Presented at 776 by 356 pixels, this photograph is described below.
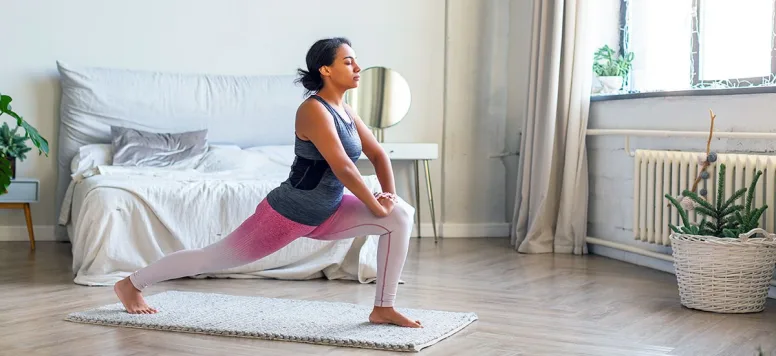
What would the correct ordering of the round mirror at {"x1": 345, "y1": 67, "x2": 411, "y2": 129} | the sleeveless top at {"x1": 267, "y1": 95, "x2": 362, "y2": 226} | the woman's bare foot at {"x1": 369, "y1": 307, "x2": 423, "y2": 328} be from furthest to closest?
1. the round mirror at {"x1": 345, "y1": 67, "x2": 411, "y2": 129}
2. the woman's bare foot at {"x1": 369, "y1": 307, "x2": 423, "y2": 328}
3. the sleeveless top at {"x1": 267, "y1": 95, "x2": 362, "y2": 226}

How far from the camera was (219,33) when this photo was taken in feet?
19.3

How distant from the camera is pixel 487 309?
3562mm

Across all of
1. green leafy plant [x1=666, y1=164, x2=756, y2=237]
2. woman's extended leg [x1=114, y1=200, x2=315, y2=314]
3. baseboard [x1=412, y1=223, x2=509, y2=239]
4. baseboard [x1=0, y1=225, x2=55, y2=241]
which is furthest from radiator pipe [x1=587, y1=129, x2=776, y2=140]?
baseboard [x1=0, y1=225, x2=55, y2=241]

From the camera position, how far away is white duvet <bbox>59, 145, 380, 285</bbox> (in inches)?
159

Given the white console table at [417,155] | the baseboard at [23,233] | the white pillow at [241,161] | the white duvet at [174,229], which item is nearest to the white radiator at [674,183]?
the white duvet at [174,229]

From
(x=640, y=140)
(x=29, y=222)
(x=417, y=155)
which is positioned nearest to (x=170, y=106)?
(x=29, y=222)

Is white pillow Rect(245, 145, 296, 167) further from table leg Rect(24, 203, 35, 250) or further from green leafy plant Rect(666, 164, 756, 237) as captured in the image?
green leafy plant Rect(666, 164, 756, 237)

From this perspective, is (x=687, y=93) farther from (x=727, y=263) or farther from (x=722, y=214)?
(x=727, y=263)

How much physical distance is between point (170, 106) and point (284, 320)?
270cm

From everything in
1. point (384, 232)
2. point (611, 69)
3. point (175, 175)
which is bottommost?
point (384, 232)

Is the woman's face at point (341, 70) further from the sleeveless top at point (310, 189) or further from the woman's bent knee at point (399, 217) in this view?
the woman's bent knee at point (399, 217)

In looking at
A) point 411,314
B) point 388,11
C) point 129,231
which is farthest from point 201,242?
point 388,11

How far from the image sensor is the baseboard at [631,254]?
4695 mm

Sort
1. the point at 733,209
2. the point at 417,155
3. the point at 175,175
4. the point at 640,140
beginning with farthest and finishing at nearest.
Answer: the point at 417,155 → the point at 640,140 → the point at 175,175 → the point at 733,209
